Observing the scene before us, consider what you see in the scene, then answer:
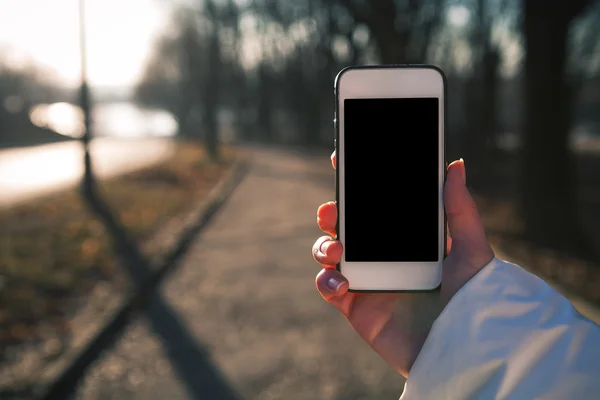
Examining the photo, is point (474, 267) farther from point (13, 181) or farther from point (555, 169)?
point (13, 181)

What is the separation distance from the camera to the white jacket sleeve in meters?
1.36

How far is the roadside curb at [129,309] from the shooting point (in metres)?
5.03

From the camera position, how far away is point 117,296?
7543 mm

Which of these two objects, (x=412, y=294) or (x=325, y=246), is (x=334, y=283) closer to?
(x=325, y=246)

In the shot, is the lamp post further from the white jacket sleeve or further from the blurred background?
the white jacket sleeve

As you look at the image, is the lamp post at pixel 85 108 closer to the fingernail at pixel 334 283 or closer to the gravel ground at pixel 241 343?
Result: the gravel ground at pixel 241 343

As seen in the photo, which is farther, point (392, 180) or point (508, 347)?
point (392, 180)

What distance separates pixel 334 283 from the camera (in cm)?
201

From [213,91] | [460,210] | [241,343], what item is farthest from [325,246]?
[213,91]

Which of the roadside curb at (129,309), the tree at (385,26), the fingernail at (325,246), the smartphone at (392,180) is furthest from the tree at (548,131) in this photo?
the fingernail at (325,246)

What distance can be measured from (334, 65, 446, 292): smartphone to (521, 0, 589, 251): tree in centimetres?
898

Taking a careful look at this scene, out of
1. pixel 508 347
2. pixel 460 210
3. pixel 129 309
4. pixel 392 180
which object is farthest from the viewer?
Result: pixel 129 309

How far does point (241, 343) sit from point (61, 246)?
5720 millimetres

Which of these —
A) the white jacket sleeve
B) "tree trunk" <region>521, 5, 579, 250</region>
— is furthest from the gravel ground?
"tree trunk" <region>521, 5, 579, 250</region>
